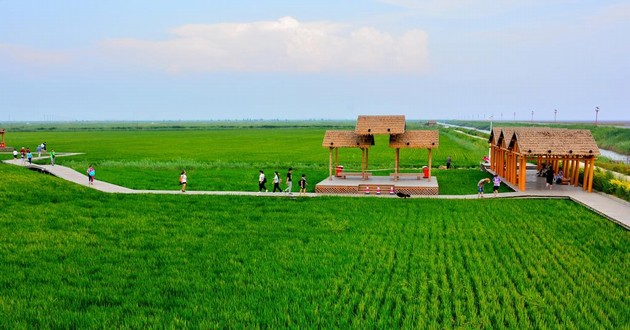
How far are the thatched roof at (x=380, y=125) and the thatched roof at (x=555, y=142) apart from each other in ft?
20.8

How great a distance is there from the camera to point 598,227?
1572 centimetres

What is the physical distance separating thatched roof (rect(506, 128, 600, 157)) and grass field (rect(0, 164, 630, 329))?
4.04 metres

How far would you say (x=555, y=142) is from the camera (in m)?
23.3

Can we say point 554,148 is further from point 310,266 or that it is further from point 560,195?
point 310,266

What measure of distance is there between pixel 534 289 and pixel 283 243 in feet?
24.0

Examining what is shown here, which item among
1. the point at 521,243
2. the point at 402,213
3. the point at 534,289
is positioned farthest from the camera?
the point at 402,213

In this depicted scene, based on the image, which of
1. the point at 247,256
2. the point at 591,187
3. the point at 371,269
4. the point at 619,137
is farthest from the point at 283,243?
the point at 619,137

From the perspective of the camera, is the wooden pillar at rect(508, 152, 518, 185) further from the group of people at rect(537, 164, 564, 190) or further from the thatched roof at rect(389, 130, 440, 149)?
the thatched roof at rect(389, 130, 440, 149)

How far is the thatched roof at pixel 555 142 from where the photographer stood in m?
22.7

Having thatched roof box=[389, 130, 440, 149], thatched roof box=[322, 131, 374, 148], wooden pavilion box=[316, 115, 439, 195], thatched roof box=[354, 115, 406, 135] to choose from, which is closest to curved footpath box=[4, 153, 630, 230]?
wooden pavilion box=[316, 115, 439, 195]

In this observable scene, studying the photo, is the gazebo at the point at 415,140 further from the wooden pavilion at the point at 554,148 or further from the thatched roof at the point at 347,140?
the wooden pavilion at the point at 554,148

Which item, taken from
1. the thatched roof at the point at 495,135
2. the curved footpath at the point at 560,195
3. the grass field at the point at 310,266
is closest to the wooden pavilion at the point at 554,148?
the curved footpath at the point at 560,195

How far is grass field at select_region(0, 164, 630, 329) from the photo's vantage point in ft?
29.5

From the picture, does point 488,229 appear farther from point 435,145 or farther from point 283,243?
point 435,145
